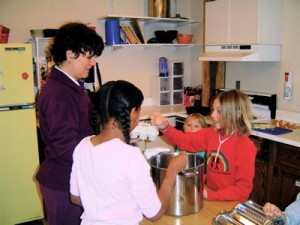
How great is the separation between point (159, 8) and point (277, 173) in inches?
88.0

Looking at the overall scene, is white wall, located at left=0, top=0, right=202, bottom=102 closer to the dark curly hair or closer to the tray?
the tray

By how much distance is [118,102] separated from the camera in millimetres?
969

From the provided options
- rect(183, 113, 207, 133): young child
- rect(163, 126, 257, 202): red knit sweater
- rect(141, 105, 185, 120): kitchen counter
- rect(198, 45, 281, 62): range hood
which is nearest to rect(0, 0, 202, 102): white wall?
rect(141, 105, 185, 120): kitchen counter

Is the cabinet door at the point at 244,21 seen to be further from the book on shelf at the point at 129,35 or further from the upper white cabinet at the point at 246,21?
the book on shelf at the point at 129,35

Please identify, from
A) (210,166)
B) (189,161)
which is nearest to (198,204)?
(189,161)

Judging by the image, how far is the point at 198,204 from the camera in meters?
1.24

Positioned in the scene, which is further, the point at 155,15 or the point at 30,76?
the point at 155,15

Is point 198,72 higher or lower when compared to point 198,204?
higher

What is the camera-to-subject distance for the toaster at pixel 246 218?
1048mm

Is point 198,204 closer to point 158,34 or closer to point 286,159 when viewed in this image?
point 286,159

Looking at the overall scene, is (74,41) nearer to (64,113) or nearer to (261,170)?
(64,113)

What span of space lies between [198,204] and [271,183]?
5.44ft

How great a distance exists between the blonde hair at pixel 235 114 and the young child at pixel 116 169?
714mm

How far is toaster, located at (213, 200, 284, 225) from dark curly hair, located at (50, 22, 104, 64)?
35.9 inches
